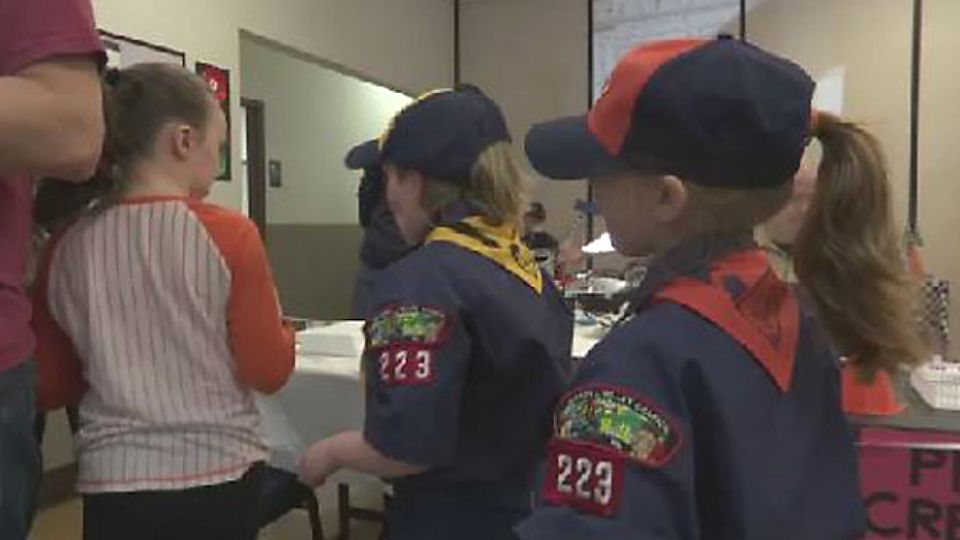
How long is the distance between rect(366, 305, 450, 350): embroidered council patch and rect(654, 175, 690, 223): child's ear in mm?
508

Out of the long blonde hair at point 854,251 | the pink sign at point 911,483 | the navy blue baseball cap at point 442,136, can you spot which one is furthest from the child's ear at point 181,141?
the pink sign at point 911,483

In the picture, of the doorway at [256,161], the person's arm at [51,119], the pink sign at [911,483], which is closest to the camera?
the person's arm at [51,119]

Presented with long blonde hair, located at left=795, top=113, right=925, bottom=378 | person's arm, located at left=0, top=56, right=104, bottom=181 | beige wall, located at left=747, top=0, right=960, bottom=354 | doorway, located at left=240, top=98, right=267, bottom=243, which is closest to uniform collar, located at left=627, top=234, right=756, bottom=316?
long blonde hair, located at left=795, top=113, right=925, bottom=378

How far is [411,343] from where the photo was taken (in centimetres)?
134

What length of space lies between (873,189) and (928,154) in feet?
19.3

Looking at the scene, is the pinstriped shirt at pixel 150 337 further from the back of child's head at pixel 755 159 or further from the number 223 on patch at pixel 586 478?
the number 223 on patch at pixel 586 478

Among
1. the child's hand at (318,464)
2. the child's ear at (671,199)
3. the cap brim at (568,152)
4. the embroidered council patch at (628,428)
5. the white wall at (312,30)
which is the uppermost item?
the white wall at (312,30)

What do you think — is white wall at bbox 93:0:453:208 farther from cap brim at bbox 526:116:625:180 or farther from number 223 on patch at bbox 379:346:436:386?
cap brim at bbox 526:116:625:180

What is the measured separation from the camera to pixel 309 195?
6.64m

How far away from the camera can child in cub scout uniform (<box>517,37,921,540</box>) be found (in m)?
0.80

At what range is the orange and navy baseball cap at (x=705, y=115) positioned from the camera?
33.8 inches

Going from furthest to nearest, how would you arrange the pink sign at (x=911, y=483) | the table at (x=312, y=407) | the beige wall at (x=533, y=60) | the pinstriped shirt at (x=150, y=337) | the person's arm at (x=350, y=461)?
the beige wall at (x=533, y=60) → the table at (x=312, y=407) → the pink sign at (x=911, y=483) → the person's arm at (x=350, y=461) → the pinstriped shirt at (x=150, y=337)

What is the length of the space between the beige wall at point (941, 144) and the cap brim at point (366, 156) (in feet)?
17.7

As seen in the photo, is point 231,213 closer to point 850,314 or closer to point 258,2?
point 850,314
